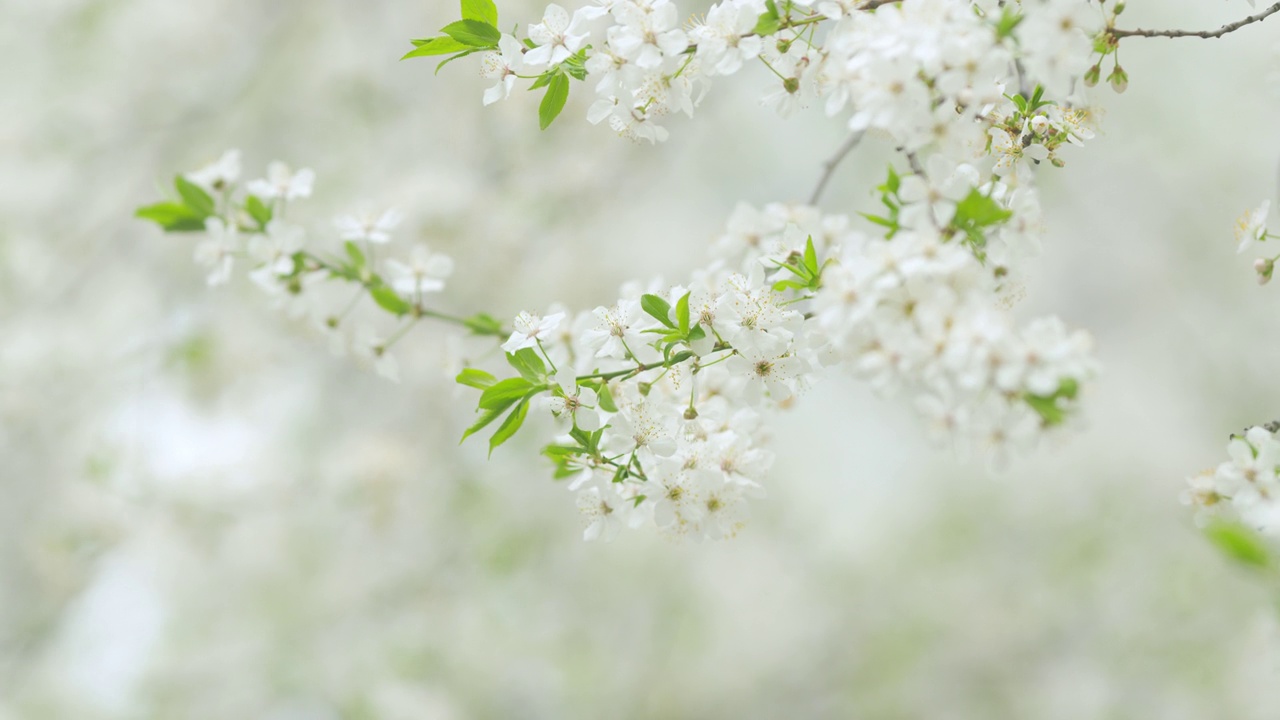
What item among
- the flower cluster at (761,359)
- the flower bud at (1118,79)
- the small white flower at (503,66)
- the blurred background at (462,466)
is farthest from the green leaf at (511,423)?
the blurred background at (462,466)

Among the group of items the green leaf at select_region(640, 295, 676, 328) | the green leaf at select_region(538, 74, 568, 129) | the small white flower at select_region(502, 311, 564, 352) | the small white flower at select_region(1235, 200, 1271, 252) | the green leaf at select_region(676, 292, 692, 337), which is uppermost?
the green leaf at select_region(538, 74, 568, 129)

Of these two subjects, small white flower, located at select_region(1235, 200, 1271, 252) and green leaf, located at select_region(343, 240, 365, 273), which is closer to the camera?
small white flower, located at select_region(1235, 200, 1271, 252)

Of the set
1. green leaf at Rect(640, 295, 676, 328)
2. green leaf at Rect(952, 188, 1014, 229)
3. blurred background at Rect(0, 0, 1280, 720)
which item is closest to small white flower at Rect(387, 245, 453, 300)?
green leaf at Rect(640, 295, 676, 328)

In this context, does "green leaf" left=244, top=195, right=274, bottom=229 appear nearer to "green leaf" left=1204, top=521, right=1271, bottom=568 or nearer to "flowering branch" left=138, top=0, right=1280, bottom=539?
"flowering branch" left=138, top=0, right=1280, bottom=539

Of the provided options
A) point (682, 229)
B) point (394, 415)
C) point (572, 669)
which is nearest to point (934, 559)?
point (572, 669)

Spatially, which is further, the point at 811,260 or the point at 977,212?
the point at 811,260

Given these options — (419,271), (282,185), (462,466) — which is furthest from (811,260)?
(462,466)

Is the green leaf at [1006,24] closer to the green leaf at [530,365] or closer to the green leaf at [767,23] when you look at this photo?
the green leaf at [767,23]

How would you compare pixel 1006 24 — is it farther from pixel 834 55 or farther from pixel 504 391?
pixel 504 391

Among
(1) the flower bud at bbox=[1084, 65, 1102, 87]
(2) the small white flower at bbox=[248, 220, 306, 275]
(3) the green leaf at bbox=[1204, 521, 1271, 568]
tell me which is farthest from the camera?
(2) the small white flower at bbox=[248, 220, 306, 275]
